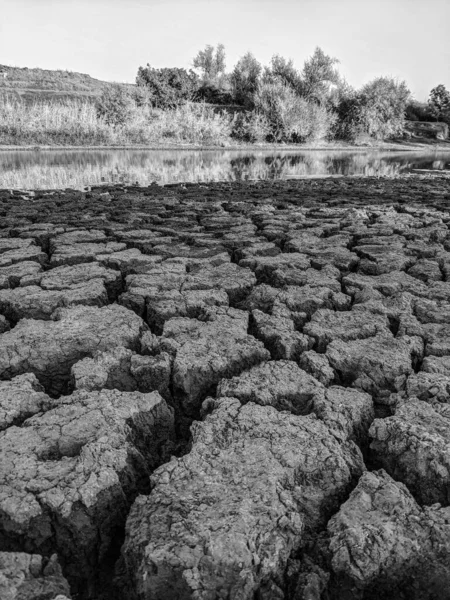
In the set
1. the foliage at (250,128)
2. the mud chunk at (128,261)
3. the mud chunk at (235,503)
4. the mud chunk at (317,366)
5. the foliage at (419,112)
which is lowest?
the mud chunk at (235,503)

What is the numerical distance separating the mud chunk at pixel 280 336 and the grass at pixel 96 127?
1570cm

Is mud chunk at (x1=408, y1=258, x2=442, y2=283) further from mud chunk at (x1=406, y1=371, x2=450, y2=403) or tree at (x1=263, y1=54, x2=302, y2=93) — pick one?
tree at (x1=263, y1=54, x2=302, y2=93)

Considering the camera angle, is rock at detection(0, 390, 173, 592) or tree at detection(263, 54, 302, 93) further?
tree at detection(263, 54, 302, 93)

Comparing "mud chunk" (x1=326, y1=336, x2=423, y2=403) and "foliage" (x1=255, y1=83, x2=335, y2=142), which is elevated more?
"foliage" (x1=255, y1=83, x2=335, y2=142)

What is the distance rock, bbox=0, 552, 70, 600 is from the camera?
2.65 ft

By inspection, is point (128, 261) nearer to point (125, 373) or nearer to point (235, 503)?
point (125, 373)

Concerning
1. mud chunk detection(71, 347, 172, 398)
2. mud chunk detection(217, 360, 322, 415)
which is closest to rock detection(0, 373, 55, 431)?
mud chunk detection(71, 347, 172, 398)

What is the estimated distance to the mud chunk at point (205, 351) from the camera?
1.51 metres

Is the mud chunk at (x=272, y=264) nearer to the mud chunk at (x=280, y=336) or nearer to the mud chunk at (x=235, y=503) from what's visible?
the mud chunk at (x=280, y=336)

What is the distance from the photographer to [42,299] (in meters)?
2.08

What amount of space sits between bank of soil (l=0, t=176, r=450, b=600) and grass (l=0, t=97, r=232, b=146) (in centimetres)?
1528

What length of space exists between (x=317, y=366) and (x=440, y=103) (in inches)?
1824

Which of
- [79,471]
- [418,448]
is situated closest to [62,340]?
[79,471]

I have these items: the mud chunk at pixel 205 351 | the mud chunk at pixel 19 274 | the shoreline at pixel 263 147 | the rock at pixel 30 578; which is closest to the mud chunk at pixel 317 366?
the mud chunk at pixel 205 351
